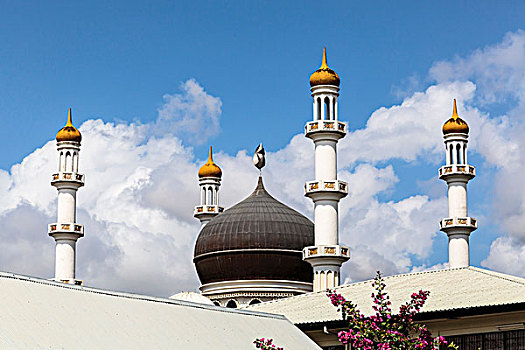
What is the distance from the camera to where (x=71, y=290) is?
82.4 feet

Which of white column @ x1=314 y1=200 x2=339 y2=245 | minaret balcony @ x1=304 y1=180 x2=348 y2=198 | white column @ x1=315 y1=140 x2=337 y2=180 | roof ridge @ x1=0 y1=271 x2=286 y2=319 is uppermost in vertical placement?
white column @ x1=315 y1=140 x2=337 y2=180

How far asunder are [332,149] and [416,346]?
3062 centimetres

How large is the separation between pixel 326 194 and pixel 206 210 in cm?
1608

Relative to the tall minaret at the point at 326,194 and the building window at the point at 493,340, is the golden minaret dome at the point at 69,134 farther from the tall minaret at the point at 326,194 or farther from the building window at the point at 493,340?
the building window at the point at 493,340

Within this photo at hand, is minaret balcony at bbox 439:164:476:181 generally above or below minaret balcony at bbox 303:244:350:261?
above

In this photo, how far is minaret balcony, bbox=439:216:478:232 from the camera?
5091cm

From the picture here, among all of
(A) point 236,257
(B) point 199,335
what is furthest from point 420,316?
(A) point 236,257

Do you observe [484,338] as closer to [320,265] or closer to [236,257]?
[320,265]

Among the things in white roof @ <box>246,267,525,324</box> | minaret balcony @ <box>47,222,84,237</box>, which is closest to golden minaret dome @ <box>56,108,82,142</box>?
minaret balcony @ <box>47,222,84,237</box>

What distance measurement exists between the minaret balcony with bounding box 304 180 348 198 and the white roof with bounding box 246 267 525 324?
1185 cm

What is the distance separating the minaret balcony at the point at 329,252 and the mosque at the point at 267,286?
5 cm

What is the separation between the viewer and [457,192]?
51750mm

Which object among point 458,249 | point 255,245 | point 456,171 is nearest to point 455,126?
point 456,171

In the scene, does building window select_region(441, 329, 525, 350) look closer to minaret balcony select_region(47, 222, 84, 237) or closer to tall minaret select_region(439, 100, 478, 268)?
tall minaret select_region(439, 100, 478, 268)
